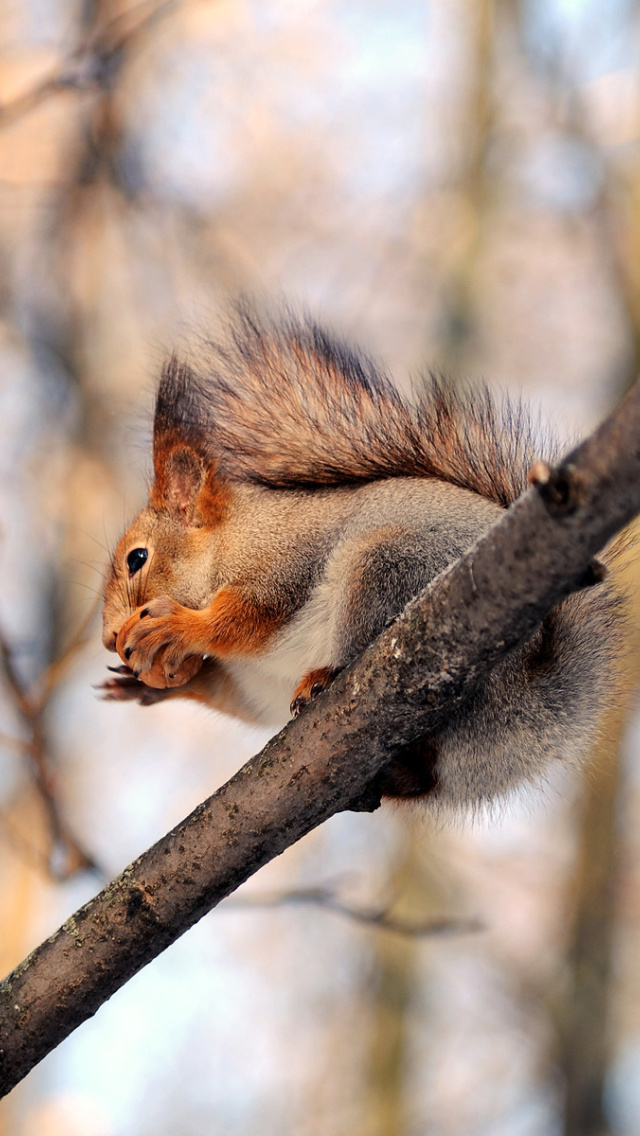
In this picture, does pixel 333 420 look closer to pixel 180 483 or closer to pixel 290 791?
pixel 180 483

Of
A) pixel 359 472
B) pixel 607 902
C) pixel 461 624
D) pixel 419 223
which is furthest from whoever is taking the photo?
pixel 419 223

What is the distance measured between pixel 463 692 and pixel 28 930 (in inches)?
163

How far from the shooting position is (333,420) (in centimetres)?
217

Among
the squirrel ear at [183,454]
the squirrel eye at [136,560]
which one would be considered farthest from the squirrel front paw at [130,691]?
the squirrel ear at [183,454]

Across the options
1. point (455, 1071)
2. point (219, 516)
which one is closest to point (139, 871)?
point (219, 516)

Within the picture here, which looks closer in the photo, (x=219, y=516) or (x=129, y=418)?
(x=219, y=516)

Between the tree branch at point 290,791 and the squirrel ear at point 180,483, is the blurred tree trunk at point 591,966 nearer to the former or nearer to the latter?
the squirrel ear at point 180,483

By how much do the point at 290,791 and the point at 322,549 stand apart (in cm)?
65

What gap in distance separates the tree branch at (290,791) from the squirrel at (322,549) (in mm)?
244

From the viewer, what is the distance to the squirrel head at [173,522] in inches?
92.1

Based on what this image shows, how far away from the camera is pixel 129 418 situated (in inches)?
119

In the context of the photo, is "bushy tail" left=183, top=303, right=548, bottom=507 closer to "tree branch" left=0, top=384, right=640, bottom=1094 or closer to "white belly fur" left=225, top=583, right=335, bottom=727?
"white belly fur" left=225, top=583, right=335, bottom=727

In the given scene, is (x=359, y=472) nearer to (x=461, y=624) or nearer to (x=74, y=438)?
(x=461, y=624)

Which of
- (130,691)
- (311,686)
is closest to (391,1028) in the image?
(130,691)
